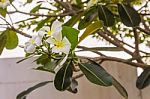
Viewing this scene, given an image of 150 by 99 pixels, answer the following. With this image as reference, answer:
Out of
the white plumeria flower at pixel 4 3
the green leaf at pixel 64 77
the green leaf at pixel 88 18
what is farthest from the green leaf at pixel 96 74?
the white plumeria flower at pixel 4 3

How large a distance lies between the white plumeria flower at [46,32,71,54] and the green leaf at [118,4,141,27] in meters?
0.29

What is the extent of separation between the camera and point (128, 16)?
90cm

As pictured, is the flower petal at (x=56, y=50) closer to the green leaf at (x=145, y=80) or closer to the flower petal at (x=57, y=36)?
the flower petal at (x=57, y=36)

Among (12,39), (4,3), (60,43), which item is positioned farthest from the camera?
(12,39)

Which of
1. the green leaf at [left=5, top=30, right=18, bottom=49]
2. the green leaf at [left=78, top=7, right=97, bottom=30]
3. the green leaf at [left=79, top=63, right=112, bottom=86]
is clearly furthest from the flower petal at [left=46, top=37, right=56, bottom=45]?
the green leaf at [left=5, top=30, right=18, bottom=49]

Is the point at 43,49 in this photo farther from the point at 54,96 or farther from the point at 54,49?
the point at 54,96

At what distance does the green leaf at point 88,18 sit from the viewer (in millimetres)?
914

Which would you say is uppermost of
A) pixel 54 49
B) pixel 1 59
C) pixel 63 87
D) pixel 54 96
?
pixel 54 49

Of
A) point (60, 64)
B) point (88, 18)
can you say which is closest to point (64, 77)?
point (60, 64)

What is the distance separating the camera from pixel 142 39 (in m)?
1.62

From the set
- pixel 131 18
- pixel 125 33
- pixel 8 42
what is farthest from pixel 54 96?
pixel 131 18

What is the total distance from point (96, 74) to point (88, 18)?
0.26m

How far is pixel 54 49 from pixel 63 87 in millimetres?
106

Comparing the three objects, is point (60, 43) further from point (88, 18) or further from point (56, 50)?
point (88, 18)
